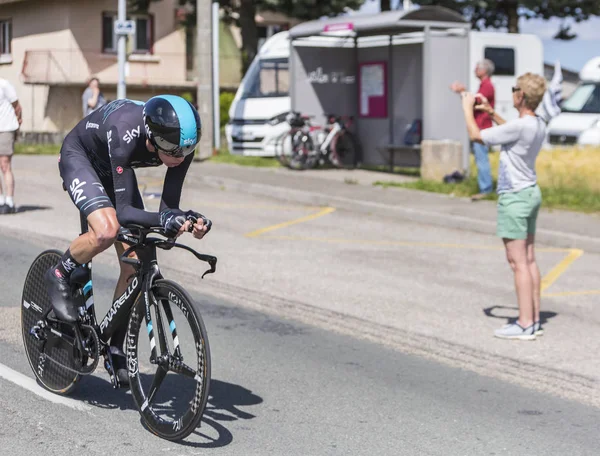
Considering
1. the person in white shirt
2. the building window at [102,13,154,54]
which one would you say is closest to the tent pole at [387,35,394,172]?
the person in white shirt

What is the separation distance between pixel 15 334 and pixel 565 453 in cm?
395

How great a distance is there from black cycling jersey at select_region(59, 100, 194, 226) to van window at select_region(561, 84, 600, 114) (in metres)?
A: 19.7

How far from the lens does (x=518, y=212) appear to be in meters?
8.25

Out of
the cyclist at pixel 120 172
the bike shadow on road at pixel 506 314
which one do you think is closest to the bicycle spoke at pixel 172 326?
the cyclist at pixel 120 172

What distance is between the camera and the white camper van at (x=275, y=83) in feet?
78.4

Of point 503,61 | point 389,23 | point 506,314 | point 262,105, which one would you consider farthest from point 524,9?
point 506,314

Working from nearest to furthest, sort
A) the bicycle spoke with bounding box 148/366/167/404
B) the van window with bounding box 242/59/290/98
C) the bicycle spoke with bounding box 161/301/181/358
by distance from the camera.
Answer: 1. the bicycle spoke with bounding box 161/301/181/358
2. the bicycle spoke with bounding box 148/366/167/404
3. the van window with bounding box 242/59/290/98

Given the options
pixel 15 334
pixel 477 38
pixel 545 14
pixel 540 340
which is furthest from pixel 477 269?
pixel 545 14

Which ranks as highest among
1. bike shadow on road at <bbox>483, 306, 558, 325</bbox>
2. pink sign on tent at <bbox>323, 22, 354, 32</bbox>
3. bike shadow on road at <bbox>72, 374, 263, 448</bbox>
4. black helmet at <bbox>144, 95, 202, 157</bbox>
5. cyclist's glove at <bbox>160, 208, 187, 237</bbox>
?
pink sign on tent at <bbox>323, 22, 354, 32</bbox>

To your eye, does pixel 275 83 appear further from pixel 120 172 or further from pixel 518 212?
pixel 120 172

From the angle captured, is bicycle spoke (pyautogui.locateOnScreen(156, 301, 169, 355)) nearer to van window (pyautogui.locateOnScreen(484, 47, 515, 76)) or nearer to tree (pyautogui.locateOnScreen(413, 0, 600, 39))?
van window (pyautogui.locateOnScreen(484, 47, 515, 76))

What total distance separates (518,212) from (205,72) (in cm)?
Result: 1529

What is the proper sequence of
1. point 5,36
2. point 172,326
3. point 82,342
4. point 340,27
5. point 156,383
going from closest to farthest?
point 172,326 → point 156,383 → point 82,342 → point 340,27 → point 5,36

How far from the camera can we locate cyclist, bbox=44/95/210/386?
5160 mm
